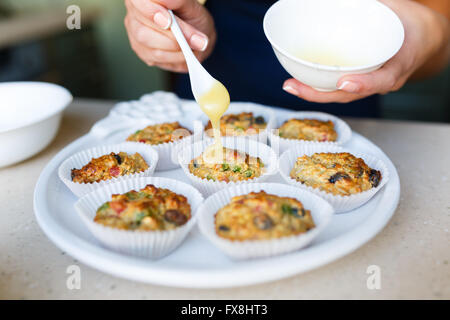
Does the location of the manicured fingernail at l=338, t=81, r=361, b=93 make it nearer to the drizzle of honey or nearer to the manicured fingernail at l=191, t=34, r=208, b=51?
the drizzle of honey

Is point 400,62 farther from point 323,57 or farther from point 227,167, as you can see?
point 227,167

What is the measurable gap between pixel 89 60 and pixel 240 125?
4.63 metres

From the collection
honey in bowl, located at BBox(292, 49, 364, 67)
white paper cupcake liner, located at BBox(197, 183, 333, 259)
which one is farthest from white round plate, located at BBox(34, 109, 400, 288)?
honey in bowl, located at BBox(292, 49, 364, 67)

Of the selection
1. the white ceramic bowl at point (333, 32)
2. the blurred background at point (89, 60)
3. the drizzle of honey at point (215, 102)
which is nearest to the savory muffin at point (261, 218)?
the drizzle of honey at point (215, 102)

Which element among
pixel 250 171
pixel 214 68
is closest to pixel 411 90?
pixel 214 68

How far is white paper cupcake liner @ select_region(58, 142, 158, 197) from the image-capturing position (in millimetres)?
1857

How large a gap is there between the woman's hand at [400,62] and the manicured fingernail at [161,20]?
702mm

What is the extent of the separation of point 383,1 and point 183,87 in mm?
1760

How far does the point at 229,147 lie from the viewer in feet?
7.34

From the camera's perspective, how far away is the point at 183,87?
334 centimetres

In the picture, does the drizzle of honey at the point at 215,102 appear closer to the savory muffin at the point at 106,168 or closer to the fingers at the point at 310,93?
the fingers at the point at 310,93

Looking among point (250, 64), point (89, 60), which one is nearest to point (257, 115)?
point (250, 64)

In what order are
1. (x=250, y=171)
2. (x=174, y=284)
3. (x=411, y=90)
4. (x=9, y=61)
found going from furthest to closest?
1. (x=411, y=90)
2. (x=9, y=61)
3. (x=250, y=171)
4. (x=174, y=284)
